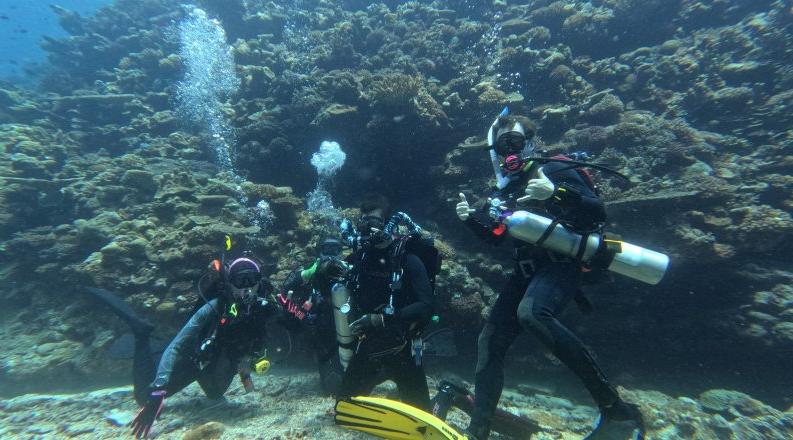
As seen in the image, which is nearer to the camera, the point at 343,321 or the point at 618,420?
the point at 618,420

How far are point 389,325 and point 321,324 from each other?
2.24 m

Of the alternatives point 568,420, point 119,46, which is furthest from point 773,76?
point 119,46

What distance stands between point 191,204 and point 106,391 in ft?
14.6

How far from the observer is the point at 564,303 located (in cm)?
327

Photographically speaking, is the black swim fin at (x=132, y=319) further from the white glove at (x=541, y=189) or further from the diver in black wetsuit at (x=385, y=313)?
the white glove at (x=541, y=189)

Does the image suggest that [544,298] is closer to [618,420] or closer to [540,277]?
[540,277]

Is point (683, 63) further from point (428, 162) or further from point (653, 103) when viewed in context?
point (428, 162)

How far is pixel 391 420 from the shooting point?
10.4 ft

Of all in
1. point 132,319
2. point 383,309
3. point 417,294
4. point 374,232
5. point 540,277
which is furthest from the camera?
point 132,319

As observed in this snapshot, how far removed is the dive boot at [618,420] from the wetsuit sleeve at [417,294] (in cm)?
189

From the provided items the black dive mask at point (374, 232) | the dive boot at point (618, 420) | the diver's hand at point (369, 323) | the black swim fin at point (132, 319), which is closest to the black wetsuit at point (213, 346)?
the black swim fin at point (132, 319)

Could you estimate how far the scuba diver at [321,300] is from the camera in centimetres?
467

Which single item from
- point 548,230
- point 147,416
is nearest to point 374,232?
point 548,230

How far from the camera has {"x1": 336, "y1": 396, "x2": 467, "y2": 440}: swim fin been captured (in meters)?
3.00
